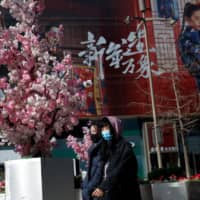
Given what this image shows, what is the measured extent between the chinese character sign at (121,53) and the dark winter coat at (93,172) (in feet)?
47.0

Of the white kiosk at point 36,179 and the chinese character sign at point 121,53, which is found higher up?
the chinese character sign at point 121,53

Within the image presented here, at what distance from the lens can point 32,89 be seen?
442 cm

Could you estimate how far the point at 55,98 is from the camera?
442cm

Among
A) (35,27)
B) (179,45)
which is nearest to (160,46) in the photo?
(179,45)

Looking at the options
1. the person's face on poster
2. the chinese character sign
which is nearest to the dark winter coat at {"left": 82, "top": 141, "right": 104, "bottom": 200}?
the chinese character sign

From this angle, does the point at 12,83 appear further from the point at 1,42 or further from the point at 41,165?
the point at 41,165

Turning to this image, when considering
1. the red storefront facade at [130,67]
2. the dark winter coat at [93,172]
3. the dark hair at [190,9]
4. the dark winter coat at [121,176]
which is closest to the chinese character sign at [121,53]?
the red storefront facade at [130,67]

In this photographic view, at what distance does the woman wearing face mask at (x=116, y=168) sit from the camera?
3.41m

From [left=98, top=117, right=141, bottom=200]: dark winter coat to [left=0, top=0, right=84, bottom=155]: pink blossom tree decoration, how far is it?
1054mm

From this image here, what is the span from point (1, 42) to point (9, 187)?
1489 mm

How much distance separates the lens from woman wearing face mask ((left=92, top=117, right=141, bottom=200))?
3.41 metres

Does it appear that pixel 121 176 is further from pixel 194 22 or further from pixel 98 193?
pixel 194 22

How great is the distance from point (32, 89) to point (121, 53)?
14.4 meters

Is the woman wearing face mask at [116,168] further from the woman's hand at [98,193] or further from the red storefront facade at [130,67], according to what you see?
the red storefront facade at [130,67]
